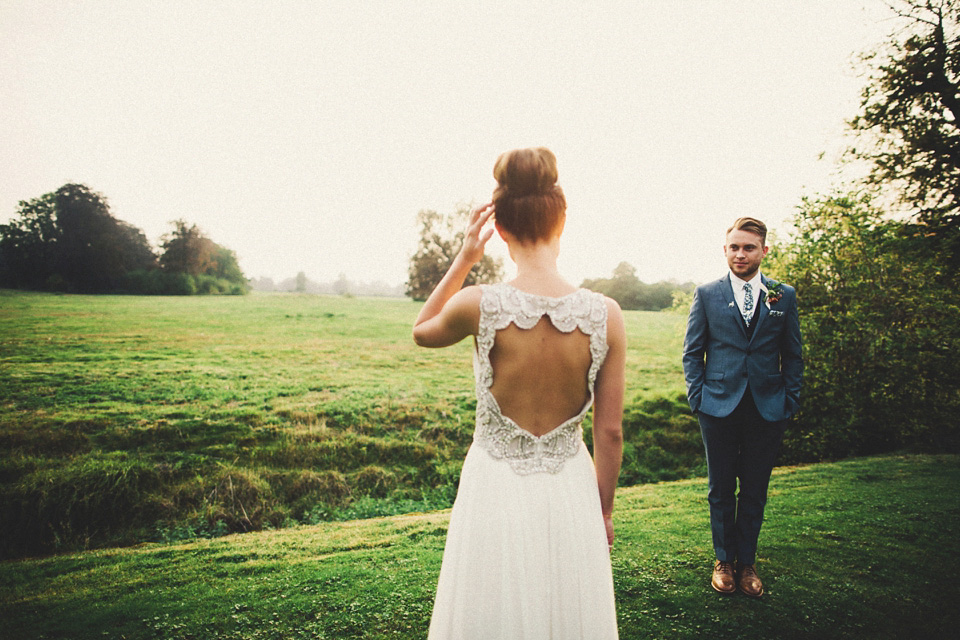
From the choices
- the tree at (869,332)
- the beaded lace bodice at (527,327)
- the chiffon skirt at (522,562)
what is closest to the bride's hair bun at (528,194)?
the beaded lace bodice at (527,327)

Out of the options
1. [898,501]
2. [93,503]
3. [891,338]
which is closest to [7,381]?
[93,503]

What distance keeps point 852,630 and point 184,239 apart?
1917cm

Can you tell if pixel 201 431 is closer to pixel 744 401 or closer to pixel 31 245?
pixel 31 245

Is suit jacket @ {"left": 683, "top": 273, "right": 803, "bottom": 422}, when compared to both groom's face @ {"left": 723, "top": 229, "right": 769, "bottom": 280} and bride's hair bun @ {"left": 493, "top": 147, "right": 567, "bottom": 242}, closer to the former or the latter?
groom's face @ {"left": 723, "top": 229, "right": 769, "bottom": 280}

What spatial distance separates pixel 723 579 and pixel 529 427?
2967mm

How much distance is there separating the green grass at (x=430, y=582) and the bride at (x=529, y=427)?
1.77 meters

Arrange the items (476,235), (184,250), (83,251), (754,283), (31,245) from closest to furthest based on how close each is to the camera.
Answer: (476,235)
(754,283)
(31,245)
(83,251)
(184,250)

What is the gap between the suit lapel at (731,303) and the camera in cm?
359

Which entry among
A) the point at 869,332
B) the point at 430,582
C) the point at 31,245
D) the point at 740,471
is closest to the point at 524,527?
the point at 430,582

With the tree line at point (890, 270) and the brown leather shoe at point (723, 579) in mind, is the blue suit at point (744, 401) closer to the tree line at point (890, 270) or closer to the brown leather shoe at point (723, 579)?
the brown leather shoe at point (723, 579)

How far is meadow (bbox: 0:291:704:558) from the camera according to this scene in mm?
6754

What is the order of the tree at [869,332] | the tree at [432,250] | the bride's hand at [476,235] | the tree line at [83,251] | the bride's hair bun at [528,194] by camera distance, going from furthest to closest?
the tree at [432,250], the tree line at [83,251], the tree at [869,332], the bride's hand at [476,235], the bride's hair bun at [528,194]

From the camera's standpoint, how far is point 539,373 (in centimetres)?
184

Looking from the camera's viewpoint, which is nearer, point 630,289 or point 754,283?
point 754,283
